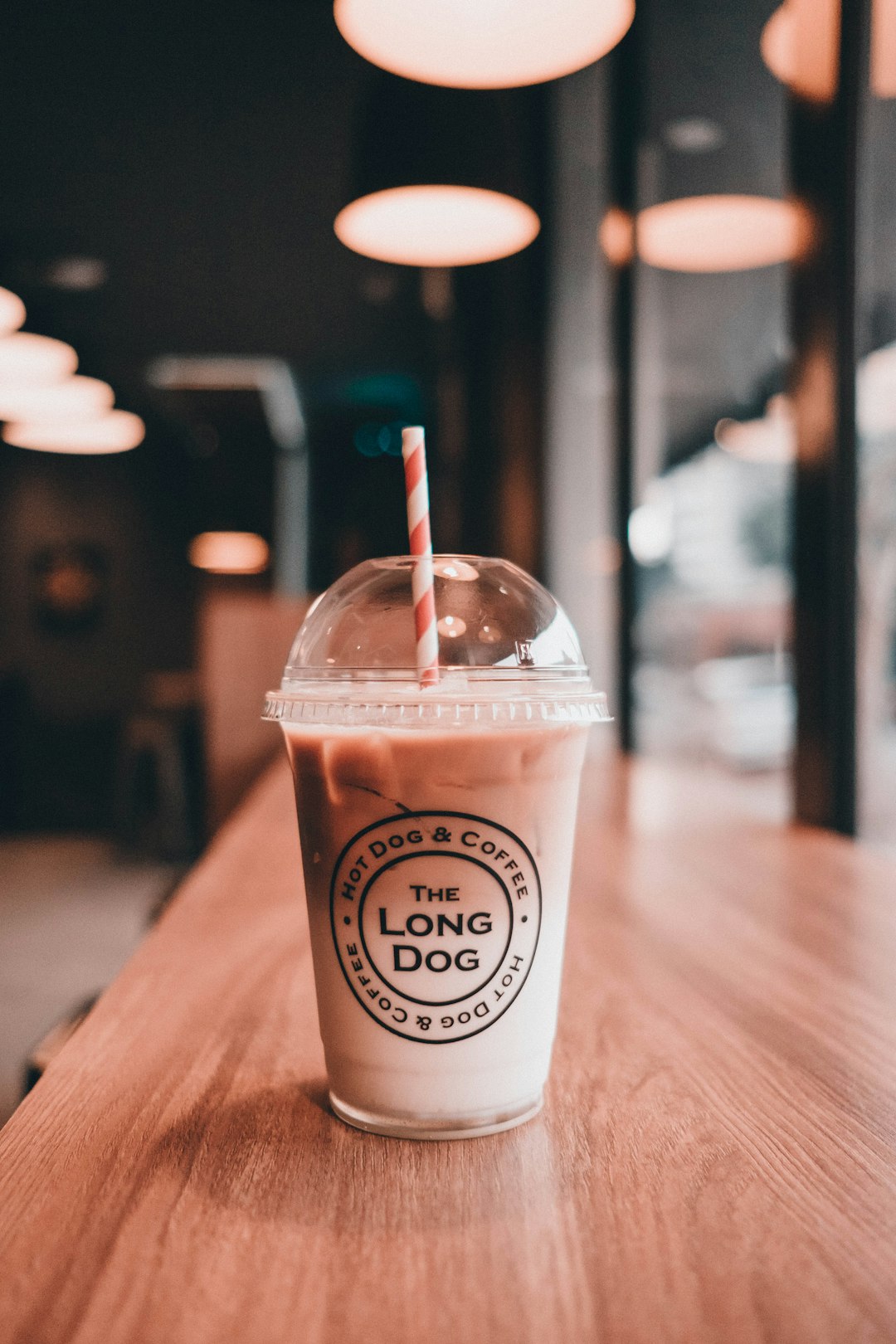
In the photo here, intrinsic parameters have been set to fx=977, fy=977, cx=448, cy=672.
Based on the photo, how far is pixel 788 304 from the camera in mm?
1796

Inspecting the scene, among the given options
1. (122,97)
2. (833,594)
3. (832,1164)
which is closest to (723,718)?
(833,594)

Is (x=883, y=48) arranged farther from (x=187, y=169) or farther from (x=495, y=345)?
(x=187, y=169)

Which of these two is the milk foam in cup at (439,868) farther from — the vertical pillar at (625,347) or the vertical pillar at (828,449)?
the vertical pillar at (625,347)

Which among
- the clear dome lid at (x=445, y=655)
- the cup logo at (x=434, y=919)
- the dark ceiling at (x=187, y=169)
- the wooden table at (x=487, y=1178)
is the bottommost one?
the wooden table at (x=487, y=1178)

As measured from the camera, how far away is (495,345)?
481 centimetres

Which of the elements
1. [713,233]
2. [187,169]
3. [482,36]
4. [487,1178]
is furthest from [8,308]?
[487,1178]

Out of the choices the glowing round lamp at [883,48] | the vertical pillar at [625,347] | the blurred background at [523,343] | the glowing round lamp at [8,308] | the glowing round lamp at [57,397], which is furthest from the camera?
the glowing round lamp at [57,397]

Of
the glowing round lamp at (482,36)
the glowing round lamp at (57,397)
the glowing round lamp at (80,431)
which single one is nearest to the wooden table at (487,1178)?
the glowing round lamp at (482,36)

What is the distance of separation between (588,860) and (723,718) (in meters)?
2.10

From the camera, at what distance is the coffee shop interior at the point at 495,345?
5.58ft

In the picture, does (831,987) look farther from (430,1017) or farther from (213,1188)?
(213,1188)

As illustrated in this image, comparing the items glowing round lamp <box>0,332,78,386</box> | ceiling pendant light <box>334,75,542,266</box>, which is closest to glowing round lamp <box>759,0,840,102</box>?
ceiling pendant light <box>334,75,542,266</box>

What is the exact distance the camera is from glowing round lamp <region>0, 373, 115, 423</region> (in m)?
4.50

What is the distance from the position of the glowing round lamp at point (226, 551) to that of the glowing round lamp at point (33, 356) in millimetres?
5971
